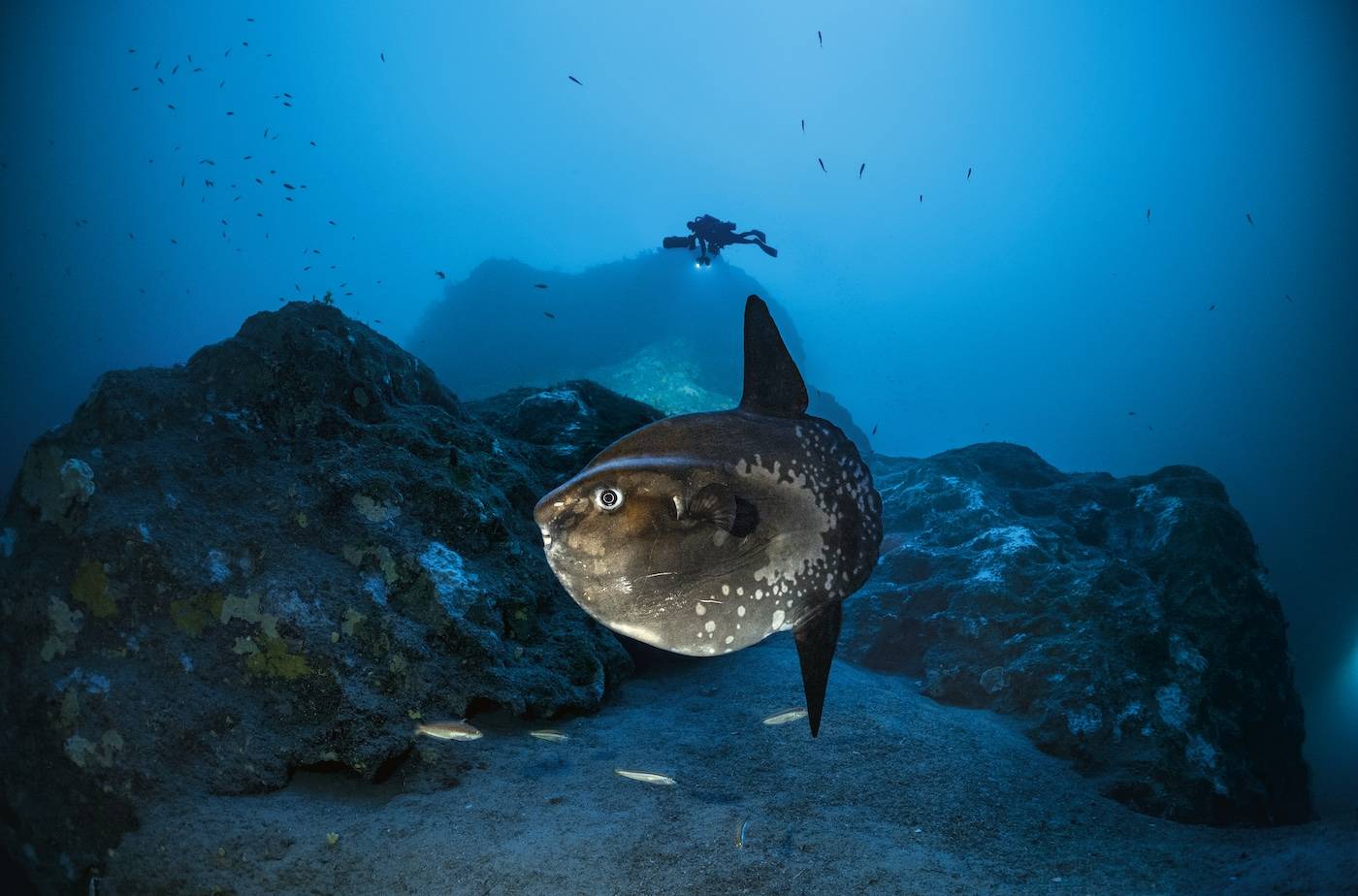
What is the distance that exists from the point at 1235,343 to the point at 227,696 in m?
94.3

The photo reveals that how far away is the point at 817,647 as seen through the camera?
5.27 feet

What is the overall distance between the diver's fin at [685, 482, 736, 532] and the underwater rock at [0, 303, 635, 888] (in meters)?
3.42

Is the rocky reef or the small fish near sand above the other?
the rocky reef

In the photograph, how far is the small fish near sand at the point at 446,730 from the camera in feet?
A: 10.8

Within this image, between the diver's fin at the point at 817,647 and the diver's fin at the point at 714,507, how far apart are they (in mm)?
508

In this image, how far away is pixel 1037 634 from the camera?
6.61m

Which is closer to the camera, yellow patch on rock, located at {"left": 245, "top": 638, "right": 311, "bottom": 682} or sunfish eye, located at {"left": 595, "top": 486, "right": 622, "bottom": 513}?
sunfish eye, located at {"left": 595, "top": 486, "right": 622, "bottom": 513}

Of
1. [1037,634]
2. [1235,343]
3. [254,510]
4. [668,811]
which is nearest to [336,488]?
[254,510]

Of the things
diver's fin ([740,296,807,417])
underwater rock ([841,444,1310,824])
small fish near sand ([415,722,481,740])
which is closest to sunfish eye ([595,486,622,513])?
diver's fin ([740,296,807,417])

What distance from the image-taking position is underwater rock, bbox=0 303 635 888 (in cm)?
334

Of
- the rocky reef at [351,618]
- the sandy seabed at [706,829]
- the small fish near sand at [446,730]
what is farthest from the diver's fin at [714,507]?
the small fish near sand at [446,730]

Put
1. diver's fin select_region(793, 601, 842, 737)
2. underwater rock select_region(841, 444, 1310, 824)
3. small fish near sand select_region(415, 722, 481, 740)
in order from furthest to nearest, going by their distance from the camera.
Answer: underwater rock select_region(841, 444, 1310, 824) → small fish near sand select_region(415, 722, 481, 740) → diver's fin select_region(793, 601, 842, 737)

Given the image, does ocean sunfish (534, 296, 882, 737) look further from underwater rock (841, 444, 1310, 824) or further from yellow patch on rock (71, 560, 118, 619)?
yellow patch on rock (71, 560, 118, 619)

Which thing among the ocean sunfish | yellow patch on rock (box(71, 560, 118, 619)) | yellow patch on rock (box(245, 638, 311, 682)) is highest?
the ocean sunfish
